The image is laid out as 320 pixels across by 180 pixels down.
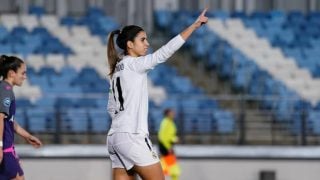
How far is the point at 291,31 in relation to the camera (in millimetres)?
23859

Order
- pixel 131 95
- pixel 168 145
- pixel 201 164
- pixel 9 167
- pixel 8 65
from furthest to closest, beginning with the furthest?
pixel 201 164, pixel 168 145, pixel 9 167, pixel 8 65, pixel 131 95

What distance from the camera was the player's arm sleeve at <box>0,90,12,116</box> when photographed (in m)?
8.33

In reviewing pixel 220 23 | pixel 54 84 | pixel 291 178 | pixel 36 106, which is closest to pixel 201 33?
pixel 220 23

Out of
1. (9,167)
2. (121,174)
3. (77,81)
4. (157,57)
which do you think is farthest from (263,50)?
(157,57)

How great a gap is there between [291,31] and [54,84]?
6.32 m

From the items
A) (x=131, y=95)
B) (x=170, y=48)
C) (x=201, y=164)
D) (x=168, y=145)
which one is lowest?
(x=201, y=164)

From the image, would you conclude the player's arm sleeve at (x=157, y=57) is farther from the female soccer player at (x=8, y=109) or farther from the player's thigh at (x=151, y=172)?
the female soccer player at (x=8, y=109)

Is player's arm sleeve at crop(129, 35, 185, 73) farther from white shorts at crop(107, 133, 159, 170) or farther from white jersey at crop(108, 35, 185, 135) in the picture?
white shorts at crop(107, 133, 159, 170)

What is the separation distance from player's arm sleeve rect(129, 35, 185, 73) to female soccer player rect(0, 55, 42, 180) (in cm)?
145

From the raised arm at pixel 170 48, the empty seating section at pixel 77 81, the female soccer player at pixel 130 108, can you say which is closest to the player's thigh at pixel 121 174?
the female soccer player at pixel 130 108

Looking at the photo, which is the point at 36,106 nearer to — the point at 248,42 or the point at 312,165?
the point at 312,165

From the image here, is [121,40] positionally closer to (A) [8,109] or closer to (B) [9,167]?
(A) [8,109]

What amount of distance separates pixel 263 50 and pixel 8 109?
15185mm

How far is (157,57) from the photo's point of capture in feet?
23.4
